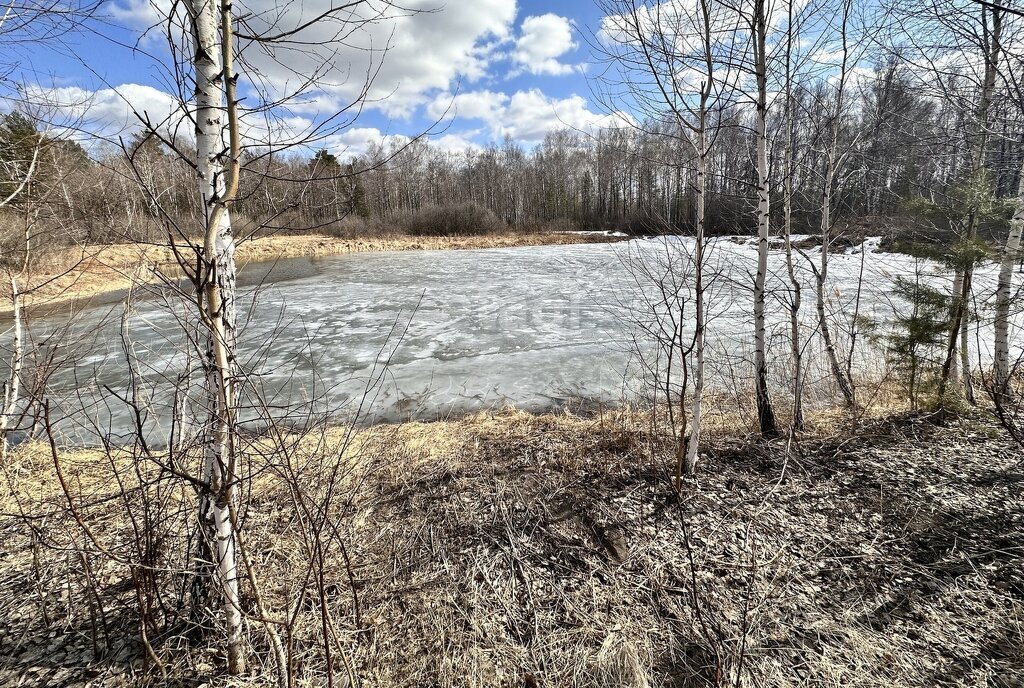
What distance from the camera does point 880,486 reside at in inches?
145

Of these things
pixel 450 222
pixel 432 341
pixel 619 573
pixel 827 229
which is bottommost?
pixel 619 573

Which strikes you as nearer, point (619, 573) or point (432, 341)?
point (619, 573)

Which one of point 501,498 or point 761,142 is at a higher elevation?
point 761,142

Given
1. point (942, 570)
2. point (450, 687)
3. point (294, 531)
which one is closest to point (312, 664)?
point (450, 687)

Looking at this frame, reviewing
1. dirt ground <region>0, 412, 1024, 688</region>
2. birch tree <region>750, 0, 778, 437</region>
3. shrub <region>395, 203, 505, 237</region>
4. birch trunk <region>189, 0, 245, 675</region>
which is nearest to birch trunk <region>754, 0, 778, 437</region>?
birch tree <region>750, 0, 778, 437</region>

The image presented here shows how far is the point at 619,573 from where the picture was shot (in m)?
2.93

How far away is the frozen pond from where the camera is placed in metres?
4.64

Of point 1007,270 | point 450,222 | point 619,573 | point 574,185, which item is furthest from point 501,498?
point 574,185

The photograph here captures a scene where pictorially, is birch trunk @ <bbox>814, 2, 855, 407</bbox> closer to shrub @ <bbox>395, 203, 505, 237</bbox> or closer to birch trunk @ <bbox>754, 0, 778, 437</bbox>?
birch trunk @ <bbox>754, 0, 778, 437</bbox>

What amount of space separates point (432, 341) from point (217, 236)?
7167 mm

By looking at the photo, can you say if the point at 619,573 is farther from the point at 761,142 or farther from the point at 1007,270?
the point at 1007,270

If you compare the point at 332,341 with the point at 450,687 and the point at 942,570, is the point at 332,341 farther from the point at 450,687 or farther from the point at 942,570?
the point at 942,570

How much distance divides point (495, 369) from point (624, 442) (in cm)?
325

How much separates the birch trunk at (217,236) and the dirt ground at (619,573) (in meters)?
0.29
